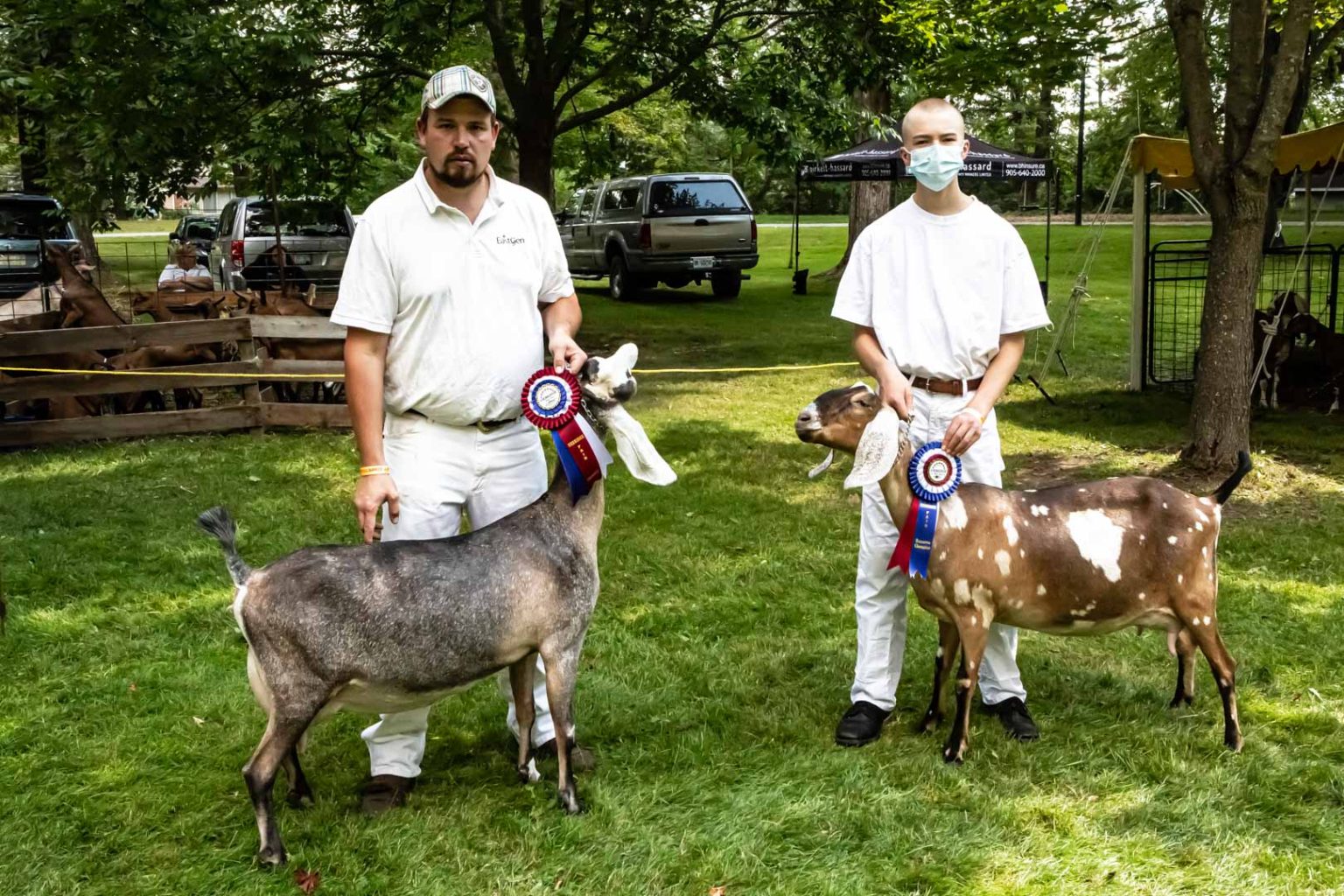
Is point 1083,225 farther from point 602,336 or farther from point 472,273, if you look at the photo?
point 472,273

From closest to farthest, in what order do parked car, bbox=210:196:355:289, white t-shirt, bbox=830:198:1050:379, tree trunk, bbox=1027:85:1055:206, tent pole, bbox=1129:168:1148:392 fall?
white t-shirt, bbox=830:198:1050:379 < tent pole, bbox=1129:168:1148:392 < parked car, bbox=210:196:355:289 < tree trunk, bbox=1027:85:1055:206

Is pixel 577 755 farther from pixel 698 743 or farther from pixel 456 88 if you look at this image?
pixel 456 88

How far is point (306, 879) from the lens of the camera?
3.41m

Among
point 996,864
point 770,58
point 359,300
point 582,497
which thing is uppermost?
point 770,58

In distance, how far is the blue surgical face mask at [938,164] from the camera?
3.90m

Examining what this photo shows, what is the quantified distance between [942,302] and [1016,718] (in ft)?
5.07

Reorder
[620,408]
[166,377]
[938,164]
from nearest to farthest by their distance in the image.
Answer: [620,408] → [938,164] → [166,377]

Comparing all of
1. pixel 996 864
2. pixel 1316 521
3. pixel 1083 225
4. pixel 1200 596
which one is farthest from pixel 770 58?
pixel 1083 225

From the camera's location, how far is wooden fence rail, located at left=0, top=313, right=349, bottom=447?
9.27 meters

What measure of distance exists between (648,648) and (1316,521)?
14.3 ft

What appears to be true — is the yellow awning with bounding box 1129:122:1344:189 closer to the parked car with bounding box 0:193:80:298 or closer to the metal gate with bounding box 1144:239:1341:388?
the metal gate with bounding box 1144:239:1341:388

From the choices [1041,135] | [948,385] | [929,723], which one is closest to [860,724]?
[929,723]

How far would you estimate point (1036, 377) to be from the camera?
12.3 m

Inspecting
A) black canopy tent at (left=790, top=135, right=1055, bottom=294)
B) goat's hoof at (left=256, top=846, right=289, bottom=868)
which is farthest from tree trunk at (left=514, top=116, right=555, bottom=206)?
goat's hoof at (left=256, top=846, right=289, bottom=868)
